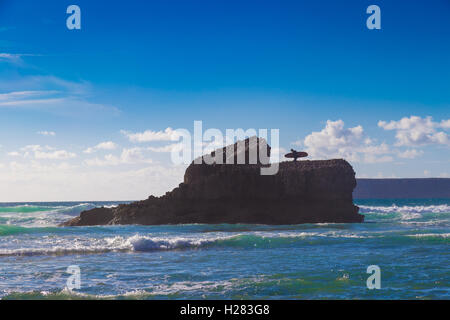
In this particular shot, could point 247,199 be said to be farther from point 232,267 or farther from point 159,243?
point 232,267

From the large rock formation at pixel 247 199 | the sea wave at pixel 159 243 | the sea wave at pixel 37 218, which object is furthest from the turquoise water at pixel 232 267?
the sea wave at pixel 37 218

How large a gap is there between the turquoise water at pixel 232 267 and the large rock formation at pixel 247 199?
12.5 meters

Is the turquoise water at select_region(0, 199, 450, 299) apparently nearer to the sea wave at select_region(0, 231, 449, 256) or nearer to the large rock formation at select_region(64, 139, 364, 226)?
the sea wave at select_region(0, 231, 449, 256)

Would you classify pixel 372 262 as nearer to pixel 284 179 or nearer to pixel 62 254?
pixel 62 254

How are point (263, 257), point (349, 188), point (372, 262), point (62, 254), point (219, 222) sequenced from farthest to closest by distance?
point (349, 188) < point (219, 222) < point (62, 254) < point (263, 257) < point (372, 262)

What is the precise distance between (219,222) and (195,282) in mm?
23167

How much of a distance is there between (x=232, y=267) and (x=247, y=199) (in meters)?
22.5

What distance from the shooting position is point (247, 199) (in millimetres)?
36594

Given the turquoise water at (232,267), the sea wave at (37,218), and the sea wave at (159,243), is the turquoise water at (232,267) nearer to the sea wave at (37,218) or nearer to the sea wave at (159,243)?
the sea wave at (159,243)

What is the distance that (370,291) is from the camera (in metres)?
10.5

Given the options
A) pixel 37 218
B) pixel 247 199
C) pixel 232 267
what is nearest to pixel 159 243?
pixel 232 267

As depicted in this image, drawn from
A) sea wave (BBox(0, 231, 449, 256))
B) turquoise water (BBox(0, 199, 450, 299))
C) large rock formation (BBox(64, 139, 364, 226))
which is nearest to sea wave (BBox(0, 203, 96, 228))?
large rock formation (BBox(64, 139, 364, 226))
